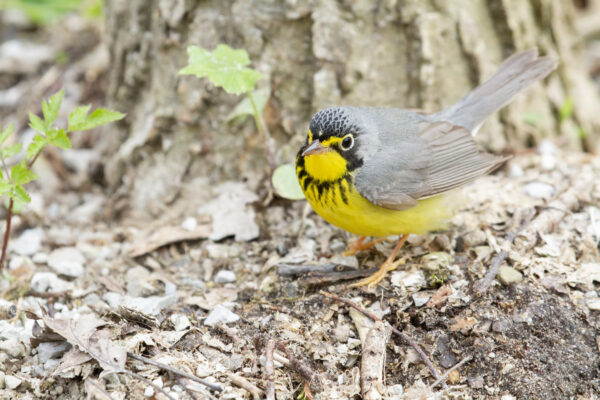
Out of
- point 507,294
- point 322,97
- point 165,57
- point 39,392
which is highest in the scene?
point 165,57

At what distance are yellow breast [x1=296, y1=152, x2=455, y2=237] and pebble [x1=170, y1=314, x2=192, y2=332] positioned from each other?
1113 millimetres

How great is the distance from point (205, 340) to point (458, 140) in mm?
2332

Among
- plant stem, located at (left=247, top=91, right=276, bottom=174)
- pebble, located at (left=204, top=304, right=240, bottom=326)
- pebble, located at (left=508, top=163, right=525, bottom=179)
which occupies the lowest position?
pebble, located at (left=204, top=304, right=240, bottom=326)

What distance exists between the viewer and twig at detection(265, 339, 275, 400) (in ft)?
10.4

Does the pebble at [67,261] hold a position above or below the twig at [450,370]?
above

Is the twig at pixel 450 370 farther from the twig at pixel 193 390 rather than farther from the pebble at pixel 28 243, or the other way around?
the pebble at pixel 28 243

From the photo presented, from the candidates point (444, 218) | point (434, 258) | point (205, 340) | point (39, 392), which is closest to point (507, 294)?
point (434, 258)

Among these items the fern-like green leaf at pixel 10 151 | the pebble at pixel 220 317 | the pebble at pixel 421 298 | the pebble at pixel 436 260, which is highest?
the fern-like green leaf at pixel 10 151

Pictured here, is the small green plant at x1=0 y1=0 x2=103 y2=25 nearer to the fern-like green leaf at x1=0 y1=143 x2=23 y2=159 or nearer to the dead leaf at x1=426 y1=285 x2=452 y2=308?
the fern-like green leaf at x1=0 y1=143 x2=23 y2=159

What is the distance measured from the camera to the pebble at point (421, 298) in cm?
372

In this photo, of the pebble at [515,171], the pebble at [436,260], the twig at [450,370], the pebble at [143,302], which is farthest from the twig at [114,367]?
the pebble at [515,171]

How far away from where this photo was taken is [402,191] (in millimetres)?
4133

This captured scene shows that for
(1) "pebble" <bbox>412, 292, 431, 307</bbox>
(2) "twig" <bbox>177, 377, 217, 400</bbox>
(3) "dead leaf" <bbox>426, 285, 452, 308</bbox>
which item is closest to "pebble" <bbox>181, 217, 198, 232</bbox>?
(2) "twig" <bbox>177, 377, 217, 400</bbox>

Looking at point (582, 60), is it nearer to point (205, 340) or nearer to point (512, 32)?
point (512, 32)
